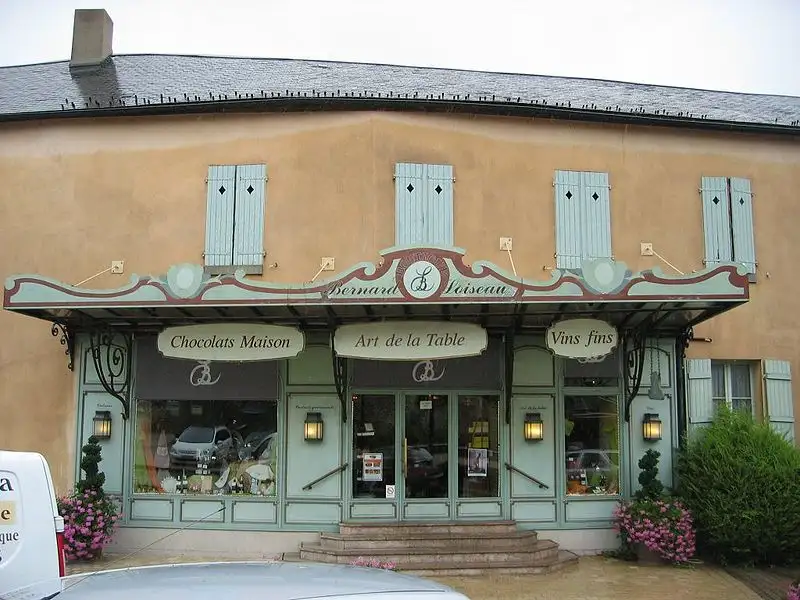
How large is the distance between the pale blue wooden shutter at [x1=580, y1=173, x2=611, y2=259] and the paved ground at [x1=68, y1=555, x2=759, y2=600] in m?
4.39

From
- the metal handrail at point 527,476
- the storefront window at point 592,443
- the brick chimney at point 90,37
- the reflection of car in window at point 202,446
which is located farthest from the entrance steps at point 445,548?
the brick chimney at point 90,37

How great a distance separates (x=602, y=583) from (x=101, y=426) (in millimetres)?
7114

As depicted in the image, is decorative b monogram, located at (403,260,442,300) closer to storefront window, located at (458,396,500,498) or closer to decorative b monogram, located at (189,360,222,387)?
storefront window, located at (458,396,500,498)

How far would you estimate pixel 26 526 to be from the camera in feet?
18.6

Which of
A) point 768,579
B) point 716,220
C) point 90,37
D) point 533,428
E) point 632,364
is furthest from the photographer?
point 90,37

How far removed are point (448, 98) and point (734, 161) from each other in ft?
14.7

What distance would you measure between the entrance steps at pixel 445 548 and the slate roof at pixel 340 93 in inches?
234

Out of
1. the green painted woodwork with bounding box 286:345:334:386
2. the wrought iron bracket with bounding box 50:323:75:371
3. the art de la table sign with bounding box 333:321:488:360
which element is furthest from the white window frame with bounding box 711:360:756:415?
the wrought iron bracket with bounding box 50:323:75:371

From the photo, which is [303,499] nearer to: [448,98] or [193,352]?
[193,352]

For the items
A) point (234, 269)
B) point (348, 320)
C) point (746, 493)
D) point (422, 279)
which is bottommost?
point (746, 493)

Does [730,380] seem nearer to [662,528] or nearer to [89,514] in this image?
[662,528]

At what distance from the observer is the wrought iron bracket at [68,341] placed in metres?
11.9

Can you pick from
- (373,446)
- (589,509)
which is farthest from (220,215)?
(589,509)

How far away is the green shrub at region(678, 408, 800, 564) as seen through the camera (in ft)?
35.4
